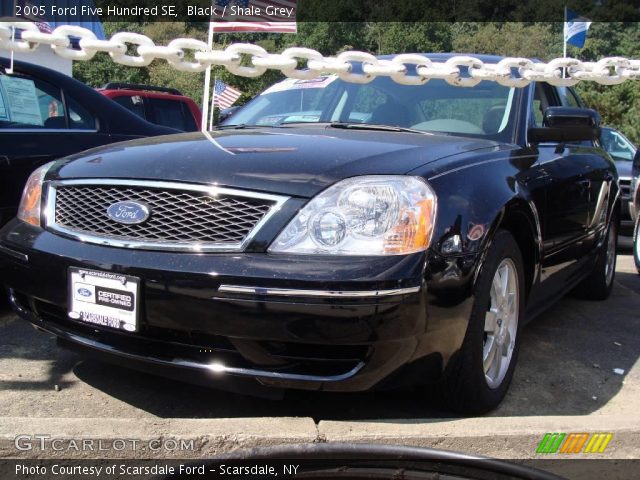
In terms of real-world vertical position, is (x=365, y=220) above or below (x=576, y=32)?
below

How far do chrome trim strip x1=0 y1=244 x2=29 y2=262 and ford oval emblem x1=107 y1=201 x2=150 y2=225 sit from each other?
0.41m

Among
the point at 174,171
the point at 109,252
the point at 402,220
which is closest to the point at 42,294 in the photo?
the point at 109,252

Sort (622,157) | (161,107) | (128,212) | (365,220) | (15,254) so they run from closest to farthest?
(365,220) < (128,212) < (15,254) < (622,157) < (161,107)

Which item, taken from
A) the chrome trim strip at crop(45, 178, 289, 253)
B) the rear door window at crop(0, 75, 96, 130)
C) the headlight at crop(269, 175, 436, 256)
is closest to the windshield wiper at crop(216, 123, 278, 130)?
the rear door window at crop(0, 75, 96, 130)

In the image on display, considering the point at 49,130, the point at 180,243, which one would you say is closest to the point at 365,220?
the point at 180,243

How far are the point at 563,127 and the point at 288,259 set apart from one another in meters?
1.89

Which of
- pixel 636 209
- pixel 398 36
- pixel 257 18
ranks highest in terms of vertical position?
pixel 398 36

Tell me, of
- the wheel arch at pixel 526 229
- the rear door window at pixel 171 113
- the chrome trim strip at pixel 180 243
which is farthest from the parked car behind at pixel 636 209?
the rear door window at pixel 171 113

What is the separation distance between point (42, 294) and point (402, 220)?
1.41 metres

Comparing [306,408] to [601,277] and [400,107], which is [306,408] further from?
[601,277]

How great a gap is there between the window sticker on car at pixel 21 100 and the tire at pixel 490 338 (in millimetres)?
2906

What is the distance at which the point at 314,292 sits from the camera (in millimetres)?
2156

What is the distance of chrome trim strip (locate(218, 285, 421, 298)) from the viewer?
215 centimetres

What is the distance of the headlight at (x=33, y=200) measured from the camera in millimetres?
2820
